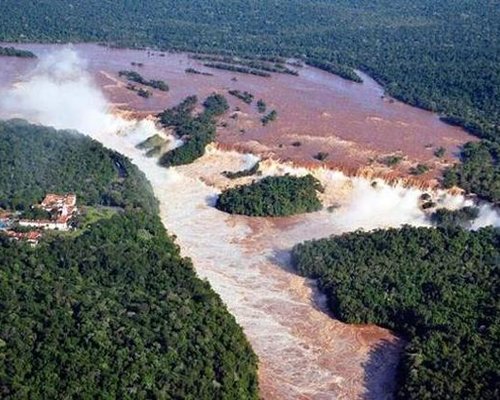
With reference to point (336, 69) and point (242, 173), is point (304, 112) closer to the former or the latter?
point (242, 173)

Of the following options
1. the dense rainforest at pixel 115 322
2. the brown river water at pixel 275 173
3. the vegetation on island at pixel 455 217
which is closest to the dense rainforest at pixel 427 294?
the brown river water at pixel 275 173

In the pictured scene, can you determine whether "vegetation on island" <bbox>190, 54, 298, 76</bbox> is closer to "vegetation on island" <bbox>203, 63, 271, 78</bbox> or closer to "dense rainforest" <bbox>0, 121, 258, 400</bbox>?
"vegetation on island" <bbox>203, 63, 271, 78</bbox>

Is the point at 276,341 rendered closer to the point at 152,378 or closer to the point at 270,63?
the point at 152,378

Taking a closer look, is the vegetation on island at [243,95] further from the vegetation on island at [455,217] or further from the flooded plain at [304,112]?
the vegetation on island at [455,217]

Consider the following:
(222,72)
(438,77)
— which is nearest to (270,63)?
(222,72)

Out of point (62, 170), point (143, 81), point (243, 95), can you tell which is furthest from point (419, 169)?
point (143, 81)

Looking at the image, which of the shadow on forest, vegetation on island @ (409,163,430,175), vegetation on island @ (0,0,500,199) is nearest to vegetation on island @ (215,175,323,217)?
vegetation on island @ (409,163,430,175)
